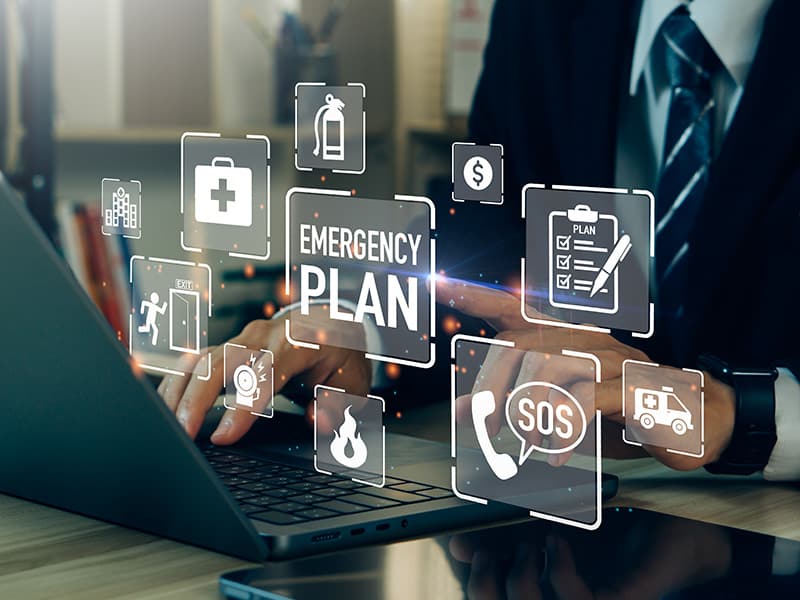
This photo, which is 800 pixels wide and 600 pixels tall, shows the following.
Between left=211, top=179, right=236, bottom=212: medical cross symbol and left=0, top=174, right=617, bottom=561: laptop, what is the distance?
0.19 m

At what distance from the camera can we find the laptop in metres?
0.53

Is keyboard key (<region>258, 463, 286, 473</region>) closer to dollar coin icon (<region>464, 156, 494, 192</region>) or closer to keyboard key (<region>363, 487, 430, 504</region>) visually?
keyboard key (<region>363, 487, 430, 504</region>)

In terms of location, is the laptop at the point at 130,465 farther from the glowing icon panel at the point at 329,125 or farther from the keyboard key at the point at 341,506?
the glowing icon panel at the point at 329,125

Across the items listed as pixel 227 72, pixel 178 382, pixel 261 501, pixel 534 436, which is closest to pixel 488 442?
pixel 534 436

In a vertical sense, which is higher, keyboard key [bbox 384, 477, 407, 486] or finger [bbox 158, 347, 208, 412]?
finger [bbox 158, 347, 208, 412]

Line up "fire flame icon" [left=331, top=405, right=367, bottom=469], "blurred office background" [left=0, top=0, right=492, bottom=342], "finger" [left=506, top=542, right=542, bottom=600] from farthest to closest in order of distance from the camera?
"blurred office background" [left=0, top=0, right=492, bottom=342], "fire flame icon" [left=331, top=405, right=367, bottom=469], "finger" [left=506, top=542, right=542, bottom=600]

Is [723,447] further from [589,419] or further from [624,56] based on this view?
[624,56]

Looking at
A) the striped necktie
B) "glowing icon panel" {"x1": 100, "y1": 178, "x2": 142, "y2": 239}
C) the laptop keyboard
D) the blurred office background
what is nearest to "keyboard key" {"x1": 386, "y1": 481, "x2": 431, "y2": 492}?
the laptop keyboard

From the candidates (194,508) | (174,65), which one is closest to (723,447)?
(194,508)

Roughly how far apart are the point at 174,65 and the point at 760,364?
2127 mm

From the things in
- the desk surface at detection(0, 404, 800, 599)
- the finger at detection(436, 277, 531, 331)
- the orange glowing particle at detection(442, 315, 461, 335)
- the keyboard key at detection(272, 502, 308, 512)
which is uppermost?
the finger at detection(436, 277, 531, 331)

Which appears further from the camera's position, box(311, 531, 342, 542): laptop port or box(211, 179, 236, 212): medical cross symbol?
box(211, 179, 236, 212): medical cross symbol

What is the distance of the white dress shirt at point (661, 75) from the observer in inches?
39.0

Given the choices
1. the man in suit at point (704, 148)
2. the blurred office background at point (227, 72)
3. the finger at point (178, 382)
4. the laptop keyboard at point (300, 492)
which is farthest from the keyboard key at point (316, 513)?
the blurred office background at point (227, 72)
